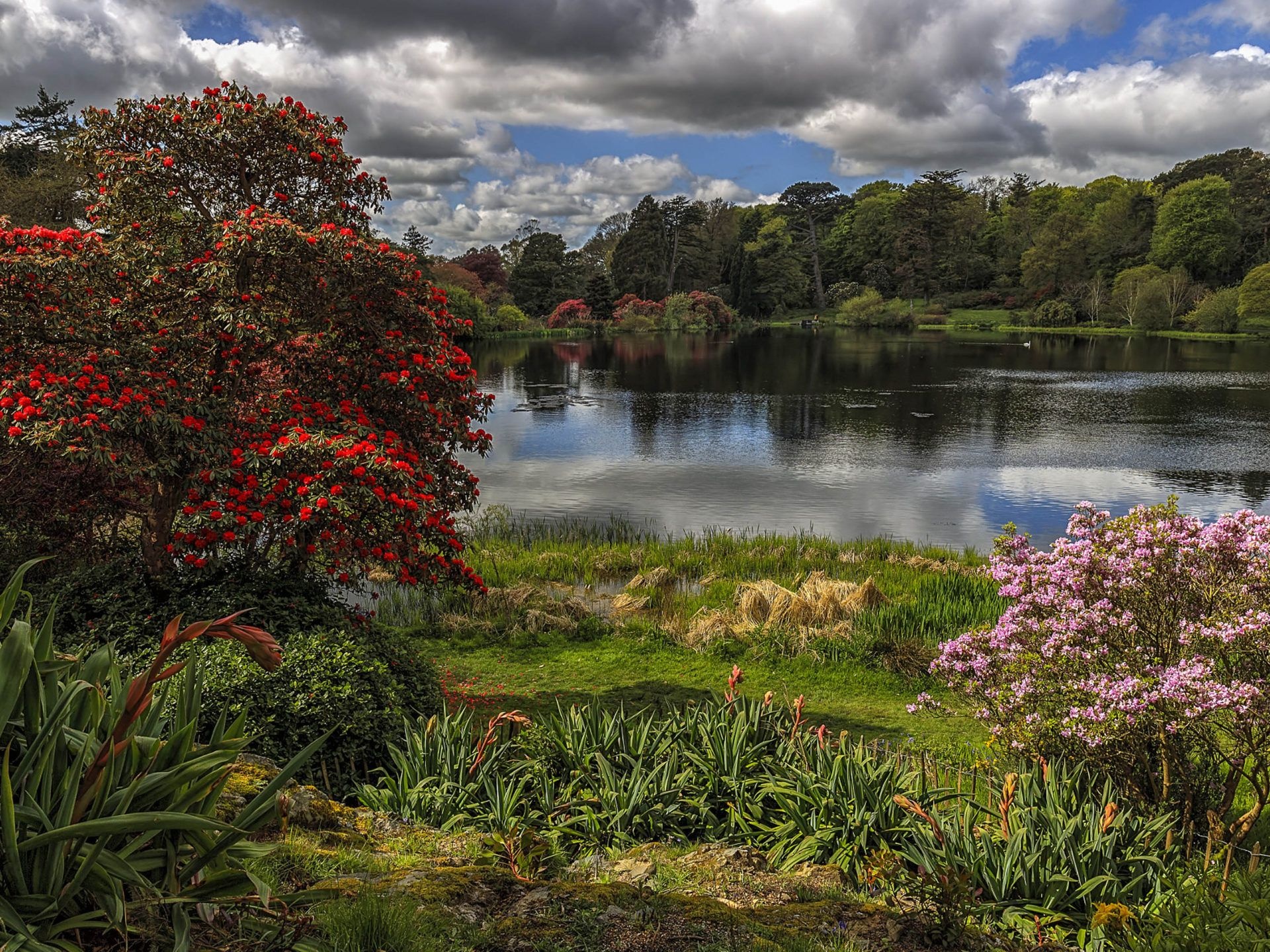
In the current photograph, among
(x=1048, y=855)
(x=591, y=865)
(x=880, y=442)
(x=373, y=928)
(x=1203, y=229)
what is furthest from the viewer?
(x=1203, y=229)

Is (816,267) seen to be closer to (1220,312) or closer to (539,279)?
(539,279)

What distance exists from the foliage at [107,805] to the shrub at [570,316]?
293 ft

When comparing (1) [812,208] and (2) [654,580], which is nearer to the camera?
(2) [654,580]

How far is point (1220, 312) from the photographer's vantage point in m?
69.4

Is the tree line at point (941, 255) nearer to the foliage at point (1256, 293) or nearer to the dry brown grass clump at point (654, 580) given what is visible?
the foliage at point (1256, 293)

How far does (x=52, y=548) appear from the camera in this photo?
7555 mm

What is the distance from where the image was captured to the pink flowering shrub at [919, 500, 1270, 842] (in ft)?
15.8

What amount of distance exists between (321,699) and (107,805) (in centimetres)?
326

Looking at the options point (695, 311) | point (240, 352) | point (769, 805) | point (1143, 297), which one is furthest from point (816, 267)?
point (769, 805)

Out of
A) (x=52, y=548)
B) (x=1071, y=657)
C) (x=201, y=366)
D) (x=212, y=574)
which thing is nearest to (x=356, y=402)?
(x=201, y=366)

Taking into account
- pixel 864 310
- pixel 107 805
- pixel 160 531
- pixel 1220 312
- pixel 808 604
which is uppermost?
pixel 864 310

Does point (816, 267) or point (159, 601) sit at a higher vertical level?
point (816, 267)

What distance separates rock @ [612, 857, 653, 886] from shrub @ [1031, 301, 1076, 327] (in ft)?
293

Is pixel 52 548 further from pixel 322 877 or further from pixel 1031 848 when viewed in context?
pixel 1031 848
